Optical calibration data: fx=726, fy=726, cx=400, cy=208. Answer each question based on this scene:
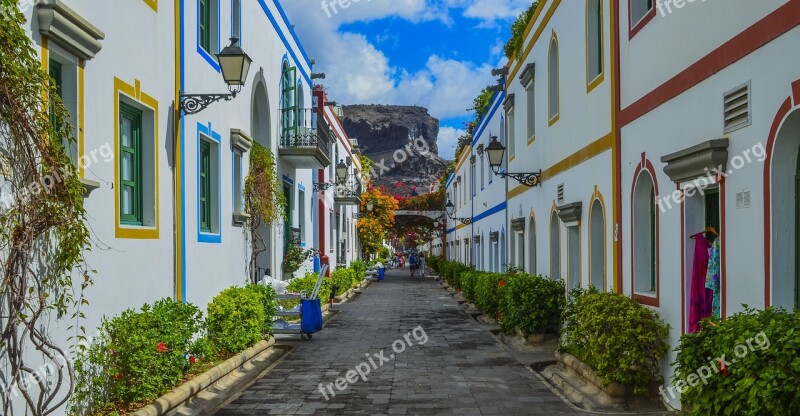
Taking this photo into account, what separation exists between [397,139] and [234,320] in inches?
3927

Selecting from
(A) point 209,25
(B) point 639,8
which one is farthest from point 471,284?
(B) point 639,8

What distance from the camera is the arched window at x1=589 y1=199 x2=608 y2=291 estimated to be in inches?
404

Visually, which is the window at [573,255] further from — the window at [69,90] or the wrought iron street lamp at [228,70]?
the window at [69,90]

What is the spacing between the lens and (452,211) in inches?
1550

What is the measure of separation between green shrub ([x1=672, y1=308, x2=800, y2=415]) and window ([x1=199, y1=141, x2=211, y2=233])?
286 inches

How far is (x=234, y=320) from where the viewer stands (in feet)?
33.4

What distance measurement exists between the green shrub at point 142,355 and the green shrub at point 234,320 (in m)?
2.23

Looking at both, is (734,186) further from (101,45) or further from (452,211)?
(452,211)

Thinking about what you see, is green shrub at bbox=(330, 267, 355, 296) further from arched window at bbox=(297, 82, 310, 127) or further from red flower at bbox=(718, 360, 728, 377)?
red flower at bbox=(718, 360, 728, 377)

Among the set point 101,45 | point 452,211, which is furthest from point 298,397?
point 452,211

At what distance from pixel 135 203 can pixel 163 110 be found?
1.21 metres

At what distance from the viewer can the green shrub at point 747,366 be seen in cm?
398

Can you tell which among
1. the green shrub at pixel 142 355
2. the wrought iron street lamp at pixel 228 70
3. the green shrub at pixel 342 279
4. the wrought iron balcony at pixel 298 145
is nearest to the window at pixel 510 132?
the wrought iron balcony at pixel 298 145

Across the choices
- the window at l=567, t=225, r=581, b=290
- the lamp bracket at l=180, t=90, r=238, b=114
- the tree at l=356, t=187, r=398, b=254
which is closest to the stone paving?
the window at l=567, t=225, r=581, b=290
